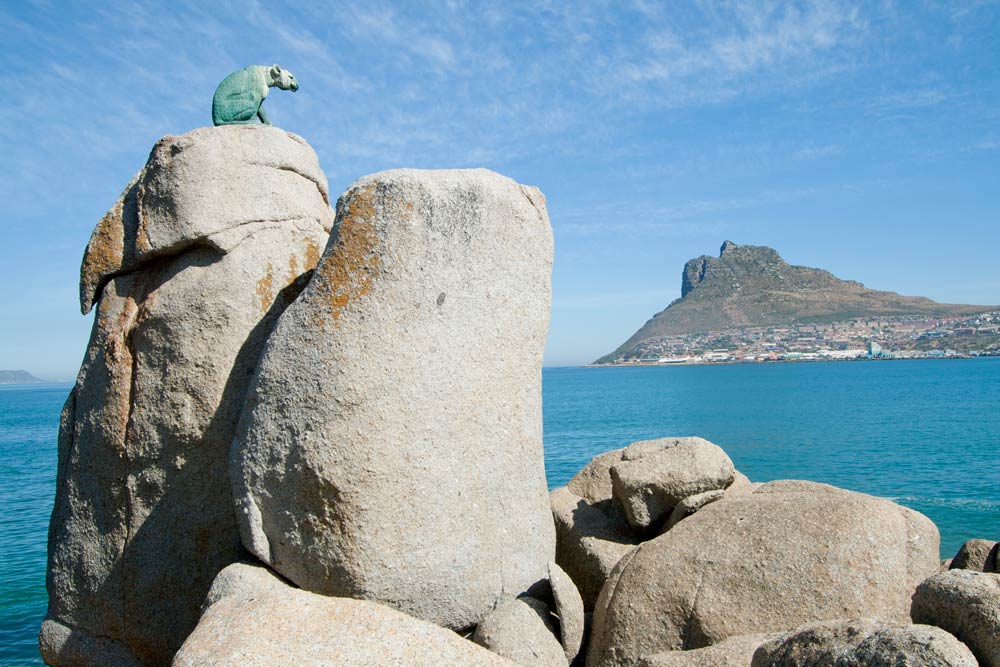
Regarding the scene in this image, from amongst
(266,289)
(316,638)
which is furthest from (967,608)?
(266,289)

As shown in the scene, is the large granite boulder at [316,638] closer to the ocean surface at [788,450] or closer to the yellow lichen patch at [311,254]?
the yellow lichen patch at [311,254]

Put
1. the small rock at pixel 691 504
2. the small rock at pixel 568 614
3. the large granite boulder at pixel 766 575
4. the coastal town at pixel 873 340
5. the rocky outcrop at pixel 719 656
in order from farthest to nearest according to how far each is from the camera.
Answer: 1. the coastal town at pixel 873 340
2. the small rock at pixel 691 504
3. the small rock at pixel 568 614
4. the large granite boulder at pixel 766 575
5. the rocky outcrop at pixel 719 656

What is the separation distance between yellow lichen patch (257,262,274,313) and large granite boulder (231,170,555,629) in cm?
90

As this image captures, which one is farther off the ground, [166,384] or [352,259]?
[352,259]

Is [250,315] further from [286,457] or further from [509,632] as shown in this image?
[509,632]

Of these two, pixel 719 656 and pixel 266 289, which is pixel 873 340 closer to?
pixel 266 289

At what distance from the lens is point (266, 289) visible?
20.5 ft

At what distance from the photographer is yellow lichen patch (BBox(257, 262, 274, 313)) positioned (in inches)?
244

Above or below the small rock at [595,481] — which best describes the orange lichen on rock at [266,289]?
above

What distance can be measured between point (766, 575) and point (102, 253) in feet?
18.2

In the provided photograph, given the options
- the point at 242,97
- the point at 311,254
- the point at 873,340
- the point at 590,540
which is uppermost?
the point at 242,97

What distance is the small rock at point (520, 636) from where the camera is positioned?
199 inches

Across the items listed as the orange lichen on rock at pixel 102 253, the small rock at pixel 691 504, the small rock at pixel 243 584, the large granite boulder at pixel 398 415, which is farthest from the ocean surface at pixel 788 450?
the small rock at pixel 691 504

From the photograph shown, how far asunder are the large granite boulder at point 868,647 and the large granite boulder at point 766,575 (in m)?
1.33
